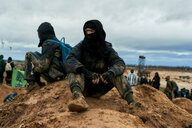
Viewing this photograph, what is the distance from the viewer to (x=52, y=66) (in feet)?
15.1

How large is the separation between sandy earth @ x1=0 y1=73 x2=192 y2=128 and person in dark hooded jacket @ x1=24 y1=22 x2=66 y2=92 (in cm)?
42

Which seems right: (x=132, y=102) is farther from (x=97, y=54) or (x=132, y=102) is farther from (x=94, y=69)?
(x=97, y=54)

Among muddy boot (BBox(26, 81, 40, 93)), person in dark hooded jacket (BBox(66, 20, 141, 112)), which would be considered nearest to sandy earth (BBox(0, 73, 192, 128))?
person in dark hooded jacket (BBox(66, 20, 141, 112))

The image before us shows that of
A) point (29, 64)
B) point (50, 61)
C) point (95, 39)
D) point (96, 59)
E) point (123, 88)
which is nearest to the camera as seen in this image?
point (123, 88)

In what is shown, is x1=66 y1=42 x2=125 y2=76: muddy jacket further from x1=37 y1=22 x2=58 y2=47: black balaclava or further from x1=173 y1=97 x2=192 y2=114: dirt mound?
x1=173 y1=97 x2=192 y2=114: dirt mound

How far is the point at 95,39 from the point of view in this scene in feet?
10.3

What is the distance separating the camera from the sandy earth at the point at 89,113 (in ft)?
6.96

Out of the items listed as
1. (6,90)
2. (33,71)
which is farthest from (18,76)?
(33,71)

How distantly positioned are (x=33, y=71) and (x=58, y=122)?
9.07 ft

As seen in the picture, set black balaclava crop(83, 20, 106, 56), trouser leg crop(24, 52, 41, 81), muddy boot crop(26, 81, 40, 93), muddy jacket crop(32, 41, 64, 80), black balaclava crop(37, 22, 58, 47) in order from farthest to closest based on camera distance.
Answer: muddy boot crop(26, 81, 40, 93) → black balaclava crop(37, 22, 58, 47) → trouser leg crop(24, 52, 41, 81) → muddy jacket crop(32, 41, 64, 80) → black balaclava crop(83, 20, 106, 56)

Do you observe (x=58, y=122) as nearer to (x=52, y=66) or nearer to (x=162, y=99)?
(x=52, y=66)

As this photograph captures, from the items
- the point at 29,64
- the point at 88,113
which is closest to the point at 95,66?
the point at 88,113

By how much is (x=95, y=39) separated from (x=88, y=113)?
4.78 feet

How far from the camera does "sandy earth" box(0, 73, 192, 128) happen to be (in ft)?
6.96
